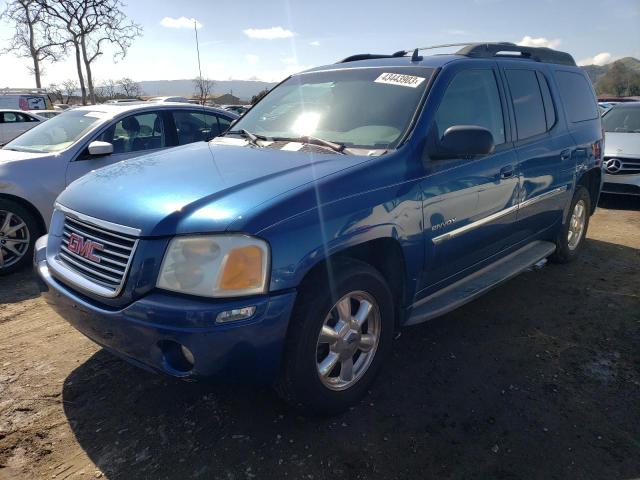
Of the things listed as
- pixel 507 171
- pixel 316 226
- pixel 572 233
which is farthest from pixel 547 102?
pixel 316 226

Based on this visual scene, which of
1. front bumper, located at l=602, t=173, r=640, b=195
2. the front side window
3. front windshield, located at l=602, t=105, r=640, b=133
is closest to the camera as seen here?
the front side window

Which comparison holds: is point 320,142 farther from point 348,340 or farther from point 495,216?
point 495,216

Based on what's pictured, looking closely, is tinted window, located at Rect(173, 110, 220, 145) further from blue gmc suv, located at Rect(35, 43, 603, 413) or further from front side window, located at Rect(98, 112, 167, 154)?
blue gmc suv, located at Rect(35, 43, 603, 413)

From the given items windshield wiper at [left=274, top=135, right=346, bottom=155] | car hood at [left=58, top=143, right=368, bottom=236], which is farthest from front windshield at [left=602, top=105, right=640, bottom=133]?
car hood at [left=58, top=143, right=368, bottom=236]

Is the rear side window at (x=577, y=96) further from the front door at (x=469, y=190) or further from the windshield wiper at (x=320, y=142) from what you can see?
the windshield wiper at (x=320, y=142)

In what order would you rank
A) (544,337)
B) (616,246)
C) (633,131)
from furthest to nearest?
(633,131)
(616,246)
(544,337)

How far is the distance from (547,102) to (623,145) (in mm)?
4721

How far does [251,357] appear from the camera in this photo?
2.11 m

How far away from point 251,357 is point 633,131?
28.8ft

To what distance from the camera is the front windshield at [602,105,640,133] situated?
8438mm

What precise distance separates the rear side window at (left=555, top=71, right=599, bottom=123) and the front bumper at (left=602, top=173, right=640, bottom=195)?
3.06 m

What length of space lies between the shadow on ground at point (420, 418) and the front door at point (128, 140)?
2591 millimetres

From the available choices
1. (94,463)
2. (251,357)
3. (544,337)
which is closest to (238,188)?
(251,357)

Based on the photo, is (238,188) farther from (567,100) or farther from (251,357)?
(567,100)
